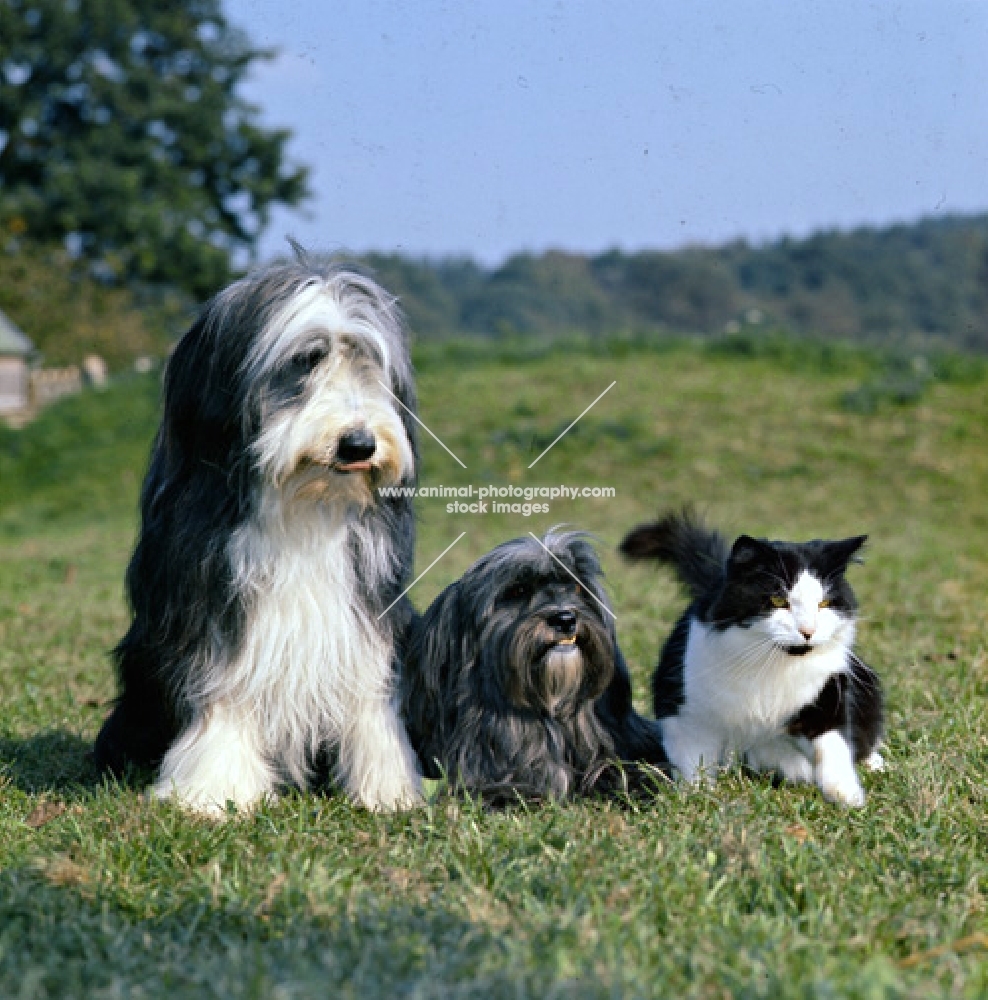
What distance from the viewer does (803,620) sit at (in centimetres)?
336

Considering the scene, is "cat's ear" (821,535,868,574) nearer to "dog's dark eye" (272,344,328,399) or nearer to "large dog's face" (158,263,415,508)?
"large dog's face" (158,263,415,508)

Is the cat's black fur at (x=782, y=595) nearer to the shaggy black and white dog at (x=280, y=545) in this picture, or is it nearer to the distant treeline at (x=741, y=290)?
the shaggy black and white dog at (x=280, y=545)

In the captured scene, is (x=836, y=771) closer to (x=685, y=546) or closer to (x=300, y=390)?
(x=685, y=546)

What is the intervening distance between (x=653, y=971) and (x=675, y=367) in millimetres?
12512

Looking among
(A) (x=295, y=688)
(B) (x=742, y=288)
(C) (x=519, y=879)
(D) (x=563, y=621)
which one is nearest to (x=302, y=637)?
(A) (x=295, y=688)

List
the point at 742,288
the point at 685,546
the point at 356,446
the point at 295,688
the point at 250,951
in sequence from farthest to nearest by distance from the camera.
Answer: the point at 742,288, the point at 685,546, the point at 295,688, the point at 356,446, the point at 250,951

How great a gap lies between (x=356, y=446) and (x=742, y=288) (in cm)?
1358

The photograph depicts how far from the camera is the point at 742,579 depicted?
350cm

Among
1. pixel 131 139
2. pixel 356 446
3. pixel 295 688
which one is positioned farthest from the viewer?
pixel 131 139

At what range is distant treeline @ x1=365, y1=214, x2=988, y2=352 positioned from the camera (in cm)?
1416

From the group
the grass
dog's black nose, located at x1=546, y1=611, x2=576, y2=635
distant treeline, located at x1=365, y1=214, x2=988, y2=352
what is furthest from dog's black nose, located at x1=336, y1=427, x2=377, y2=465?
distant treeline, located at x1=365, y1=214, x2=988, y2=352

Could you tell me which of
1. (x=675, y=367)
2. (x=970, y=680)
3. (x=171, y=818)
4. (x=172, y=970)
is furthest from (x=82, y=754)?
(x=675, y=367)

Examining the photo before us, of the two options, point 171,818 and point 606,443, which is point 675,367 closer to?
point 606,443

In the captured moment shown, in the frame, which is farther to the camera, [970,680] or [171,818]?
[970,680]
